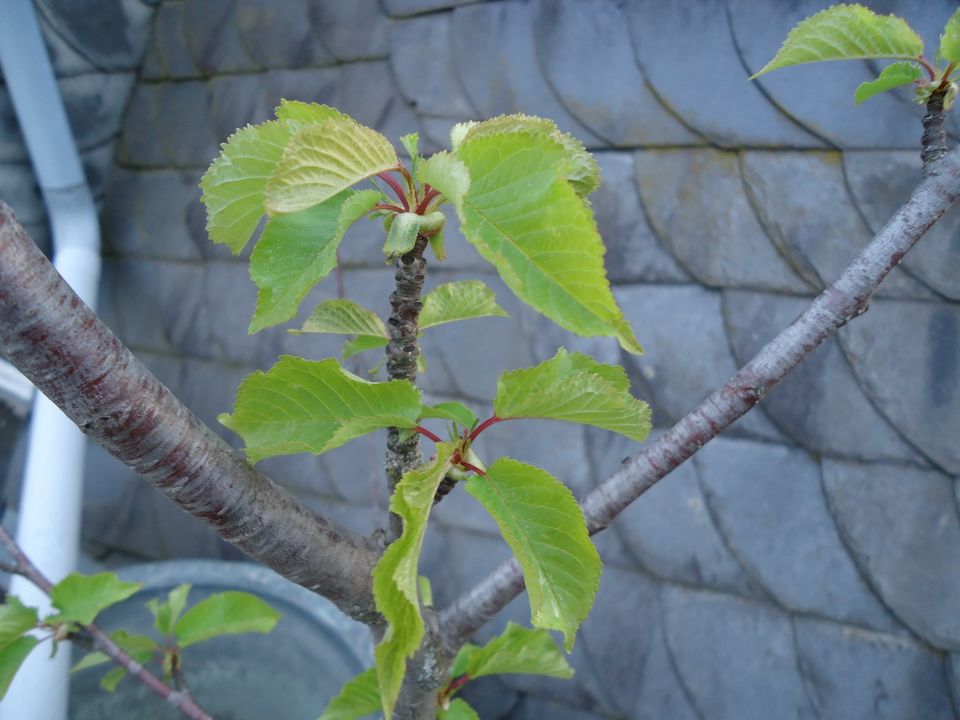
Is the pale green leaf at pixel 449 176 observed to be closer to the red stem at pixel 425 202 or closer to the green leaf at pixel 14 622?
the red stem at pixel 425 202

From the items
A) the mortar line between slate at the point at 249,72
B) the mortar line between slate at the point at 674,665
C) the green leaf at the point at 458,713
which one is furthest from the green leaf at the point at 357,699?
the mortar line between slate at the point at 249,72

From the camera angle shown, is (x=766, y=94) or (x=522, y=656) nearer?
(x=522, y=656)

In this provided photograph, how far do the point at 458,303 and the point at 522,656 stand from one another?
0.90 feet

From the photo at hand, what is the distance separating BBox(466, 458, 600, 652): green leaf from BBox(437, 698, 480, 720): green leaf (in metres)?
0.22

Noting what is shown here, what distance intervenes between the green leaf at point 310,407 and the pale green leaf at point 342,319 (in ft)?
0.17

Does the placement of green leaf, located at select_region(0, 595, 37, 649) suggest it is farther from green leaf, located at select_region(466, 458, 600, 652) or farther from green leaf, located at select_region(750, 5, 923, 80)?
green leaf, located at select_region(750, 5, 923, 80)

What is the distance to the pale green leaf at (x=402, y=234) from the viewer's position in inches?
11.4

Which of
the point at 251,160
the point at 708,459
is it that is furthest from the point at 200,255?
the point at 251,160

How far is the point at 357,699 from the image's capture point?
0.49 metres

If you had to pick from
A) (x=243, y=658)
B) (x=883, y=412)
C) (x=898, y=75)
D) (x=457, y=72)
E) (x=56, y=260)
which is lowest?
(x=243, y=658)

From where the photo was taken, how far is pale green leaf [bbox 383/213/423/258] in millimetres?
290

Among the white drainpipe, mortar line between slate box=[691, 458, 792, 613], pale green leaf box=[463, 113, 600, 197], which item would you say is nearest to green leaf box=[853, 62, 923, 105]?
pale green leaf box=[463, 113, 600, 197]

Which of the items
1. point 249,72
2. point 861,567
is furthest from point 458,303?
point 249,72

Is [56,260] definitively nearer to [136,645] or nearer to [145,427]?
[136,645]
